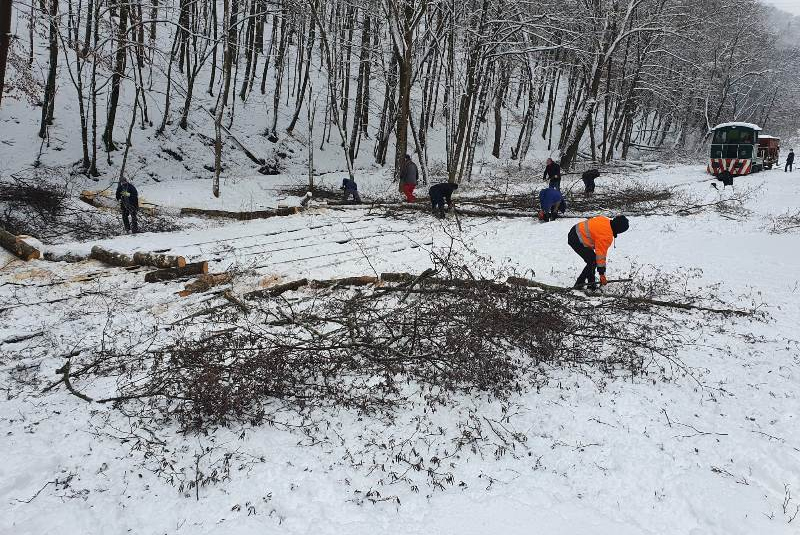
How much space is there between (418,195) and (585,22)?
43.3ft

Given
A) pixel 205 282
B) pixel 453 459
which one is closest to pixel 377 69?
pixel 205 282

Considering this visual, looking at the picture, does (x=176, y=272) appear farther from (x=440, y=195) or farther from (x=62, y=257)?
(x=440, y=195)

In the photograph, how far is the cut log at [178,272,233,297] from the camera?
8633mm

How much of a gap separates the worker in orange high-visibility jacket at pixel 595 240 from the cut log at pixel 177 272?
7073 millimetres

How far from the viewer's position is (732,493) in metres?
3.90

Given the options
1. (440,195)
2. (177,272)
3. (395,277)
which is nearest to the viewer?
(395,277)

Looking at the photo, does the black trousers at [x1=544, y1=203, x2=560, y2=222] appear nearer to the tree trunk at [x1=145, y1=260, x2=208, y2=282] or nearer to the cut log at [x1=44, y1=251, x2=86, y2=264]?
the tree trunk at [x1=145, y1=260, x2=208, y2=282]

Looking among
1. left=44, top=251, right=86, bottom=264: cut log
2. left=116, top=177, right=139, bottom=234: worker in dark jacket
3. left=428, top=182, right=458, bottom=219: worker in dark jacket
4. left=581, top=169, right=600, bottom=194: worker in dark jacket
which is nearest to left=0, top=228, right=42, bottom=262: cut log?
left=44, top=251, right=86, bottom=264: cut log

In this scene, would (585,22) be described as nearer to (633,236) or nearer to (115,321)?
(633,236)

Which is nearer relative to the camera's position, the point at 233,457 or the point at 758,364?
the point at 233,457

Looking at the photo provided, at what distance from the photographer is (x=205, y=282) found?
8.93m

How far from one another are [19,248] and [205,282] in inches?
175

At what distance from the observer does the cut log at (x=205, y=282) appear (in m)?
8.63

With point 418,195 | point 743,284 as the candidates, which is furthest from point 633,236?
point 418,195
